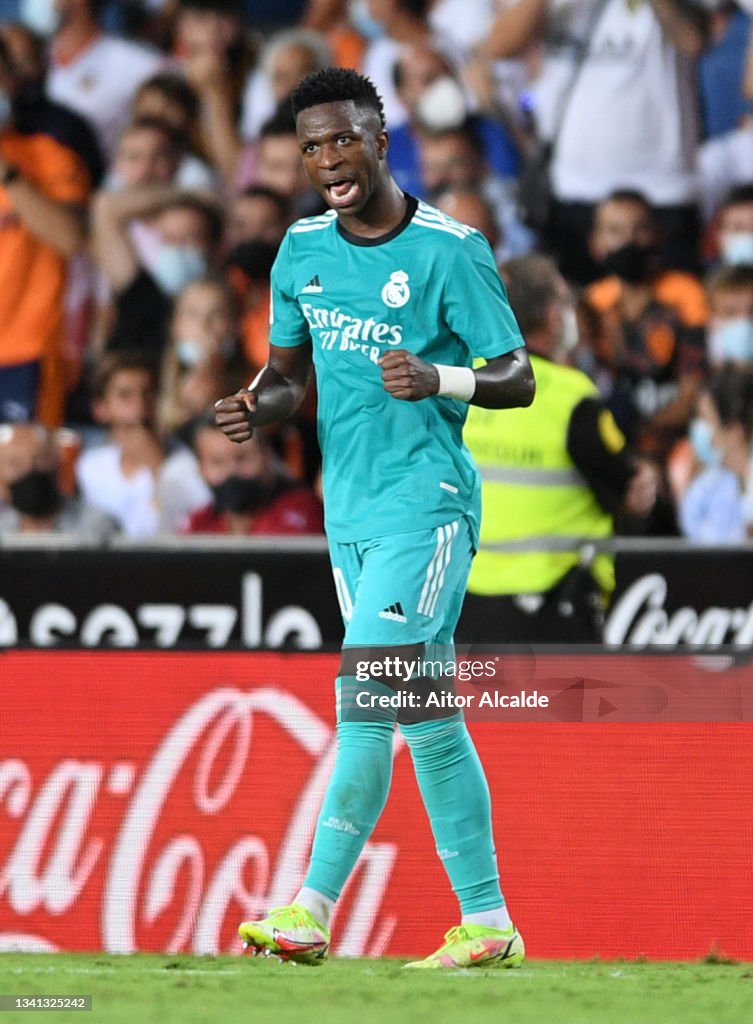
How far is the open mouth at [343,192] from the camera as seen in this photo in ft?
15.5

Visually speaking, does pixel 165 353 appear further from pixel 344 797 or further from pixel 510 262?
pixel 344 797

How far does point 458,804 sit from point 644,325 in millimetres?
4823

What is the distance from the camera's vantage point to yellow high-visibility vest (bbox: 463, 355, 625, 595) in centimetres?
643

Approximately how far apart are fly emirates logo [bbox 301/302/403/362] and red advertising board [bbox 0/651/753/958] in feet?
3.97

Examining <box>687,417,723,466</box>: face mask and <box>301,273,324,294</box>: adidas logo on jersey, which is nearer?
<box>301,273,324,294</box>: adidas logo on jersey

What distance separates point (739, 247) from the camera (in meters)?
9.22

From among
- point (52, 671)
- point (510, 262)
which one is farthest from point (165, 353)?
point (52, 671)

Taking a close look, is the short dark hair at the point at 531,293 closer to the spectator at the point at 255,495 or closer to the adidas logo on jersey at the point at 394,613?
the adidas logo on jersey at the point at 394,613

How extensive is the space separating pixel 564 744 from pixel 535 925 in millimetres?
512

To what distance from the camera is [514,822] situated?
5.63 m

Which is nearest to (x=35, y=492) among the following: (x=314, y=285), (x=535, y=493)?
(x=535, y=493)

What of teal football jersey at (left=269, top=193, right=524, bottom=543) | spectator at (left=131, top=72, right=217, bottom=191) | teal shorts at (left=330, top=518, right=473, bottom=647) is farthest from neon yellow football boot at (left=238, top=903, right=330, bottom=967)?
spectator at (left=131, top=72, right=217, bottom=191)

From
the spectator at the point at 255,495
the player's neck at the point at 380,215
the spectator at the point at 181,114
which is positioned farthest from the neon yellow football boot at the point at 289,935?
the spectator at the point at 181,114

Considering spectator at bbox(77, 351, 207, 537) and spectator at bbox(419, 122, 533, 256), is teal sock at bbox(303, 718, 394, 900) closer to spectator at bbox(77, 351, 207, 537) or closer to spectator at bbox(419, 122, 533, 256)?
spectator at bbox(77, 351, 207, 537)
